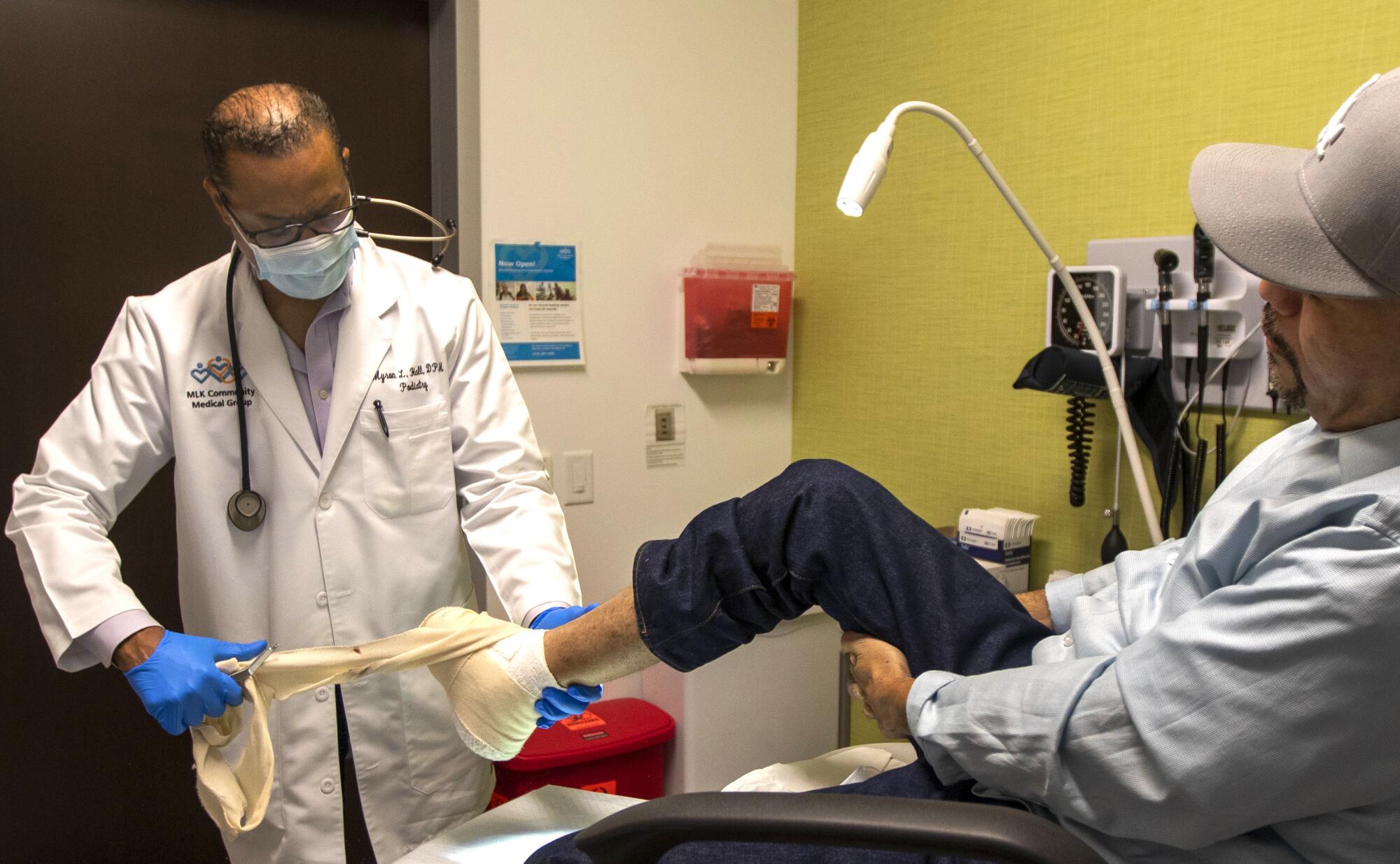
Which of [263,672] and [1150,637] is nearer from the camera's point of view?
[1150,637]

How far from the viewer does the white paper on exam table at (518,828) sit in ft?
3.79

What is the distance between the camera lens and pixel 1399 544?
0.76m

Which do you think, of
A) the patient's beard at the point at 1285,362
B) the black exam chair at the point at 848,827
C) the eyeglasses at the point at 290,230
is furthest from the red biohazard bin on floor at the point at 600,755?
the patient's beard at the point at 1285,362

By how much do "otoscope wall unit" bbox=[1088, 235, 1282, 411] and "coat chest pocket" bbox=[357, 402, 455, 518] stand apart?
1.10 metres

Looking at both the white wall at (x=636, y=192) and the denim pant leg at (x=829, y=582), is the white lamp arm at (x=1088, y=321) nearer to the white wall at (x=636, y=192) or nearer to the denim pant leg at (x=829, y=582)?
the denim pant leg at (x=829, y=582)

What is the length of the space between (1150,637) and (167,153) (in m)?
1.85

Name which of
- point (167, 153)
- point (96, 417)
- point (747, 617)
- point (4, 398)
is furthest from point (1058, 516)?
point (4, 398)

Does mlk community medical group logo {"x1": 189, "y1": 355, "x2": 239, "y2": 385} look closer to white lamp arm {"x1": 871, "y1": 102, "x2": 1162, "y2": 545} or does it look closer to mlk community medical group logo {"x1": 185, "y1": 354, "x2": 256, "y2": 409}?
mlk community medical group logo {"x1": 185, "y1": 354, "x2": 256, "y2": 409}

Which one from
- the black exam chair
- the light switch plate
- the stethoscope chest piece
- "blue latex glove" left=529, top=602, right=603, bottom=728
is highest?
the stethoscope chest piece

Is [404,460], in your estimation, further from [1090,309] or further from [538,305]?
[1090,309]

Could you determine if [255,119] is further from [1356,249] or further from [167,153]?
[1356,249]

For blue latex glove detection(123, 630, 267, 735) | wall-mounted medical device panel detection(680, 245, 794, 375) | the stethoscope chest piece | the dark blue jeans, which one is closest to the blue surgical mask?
the stethoscope chest piece

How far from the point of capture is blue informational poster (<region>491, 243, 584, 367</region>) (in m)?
2.08

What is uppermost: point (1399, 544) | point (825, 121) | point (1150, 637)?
point (825, 121)
